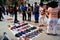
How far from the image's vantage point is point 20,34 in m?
11.2

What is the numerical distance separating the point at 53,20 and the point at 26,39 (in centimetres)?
199

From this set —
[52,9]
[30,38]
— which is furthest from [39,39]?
[52,9]

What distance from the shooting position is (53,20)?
36.4ft

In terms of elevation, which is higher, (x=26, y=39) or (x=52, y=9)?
(x=52, y=9)

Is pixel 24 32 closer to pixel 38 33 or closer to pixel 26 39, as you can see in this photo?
pixel 38 33

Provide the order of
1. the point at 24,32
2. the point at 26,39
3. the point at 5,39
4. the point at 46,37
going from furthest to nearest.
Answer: the point at 24,32 → the point at 46,37 → the point at 26,39 → the point at 5,39

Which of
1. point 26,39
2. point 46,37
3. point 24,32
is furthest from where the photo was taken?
point 24,32

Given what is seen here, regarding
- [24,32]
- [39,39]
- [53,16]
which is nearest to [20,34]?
[24,32]

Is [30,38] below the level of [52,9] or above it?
below

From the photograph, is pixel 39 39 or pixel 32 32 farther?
pixel 32 32

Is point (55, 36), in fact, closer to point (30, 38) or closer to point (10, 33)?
point (30, 38)

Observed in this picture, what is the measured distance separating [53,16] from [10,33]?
2.64 m

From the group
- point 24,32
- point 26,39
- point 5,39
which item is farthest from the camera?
point 24,32

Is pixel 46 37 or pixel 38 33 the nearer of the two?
pixel 46 37
